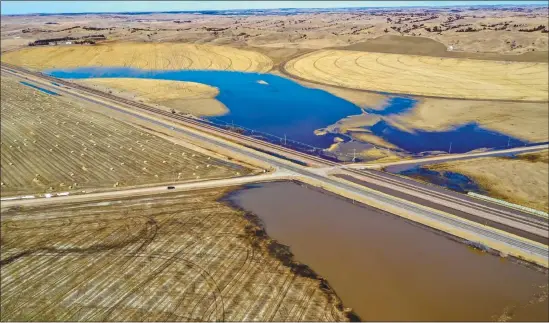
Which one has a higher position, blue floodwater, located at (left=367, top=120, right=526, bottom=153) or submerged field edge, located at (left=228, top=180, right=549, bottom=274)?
blue floodwater, located at (left=367, top=120, right=526, bottom=153)

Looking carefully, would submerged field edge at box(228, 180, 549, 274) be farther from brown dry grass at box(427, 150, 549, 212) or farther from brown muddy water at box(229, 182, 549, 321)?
brown dry grass at box(427, 150, 549, 212)

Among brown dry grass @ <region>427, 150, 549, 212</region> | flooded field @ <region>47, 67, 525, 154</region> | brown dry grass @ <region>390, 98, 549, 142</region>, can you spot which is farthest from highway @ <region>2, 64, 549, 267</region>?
brown dry grass @ <region>390, 98, 549, 142</region>

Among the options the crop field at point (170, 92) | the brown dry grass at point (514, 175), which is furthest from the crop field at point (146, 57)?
the brown dry grass at point (514, 175)

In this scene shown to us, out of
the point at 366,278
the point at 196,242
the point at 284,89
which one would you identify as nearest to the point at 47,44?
the point at 284,89

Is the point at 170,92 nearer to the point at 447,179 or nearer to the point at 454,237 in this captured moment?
the point at 447,179

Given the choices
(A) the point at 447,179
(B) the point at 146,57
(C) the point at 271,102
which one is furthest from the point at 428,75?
(B) the point at 146,57

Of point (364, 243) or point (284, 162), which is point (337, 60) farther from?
point (364, 243)

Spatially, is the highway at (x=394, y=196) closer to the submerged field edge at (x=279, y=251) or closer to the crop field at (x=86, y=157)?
the crop field at (x=86, y=157)
